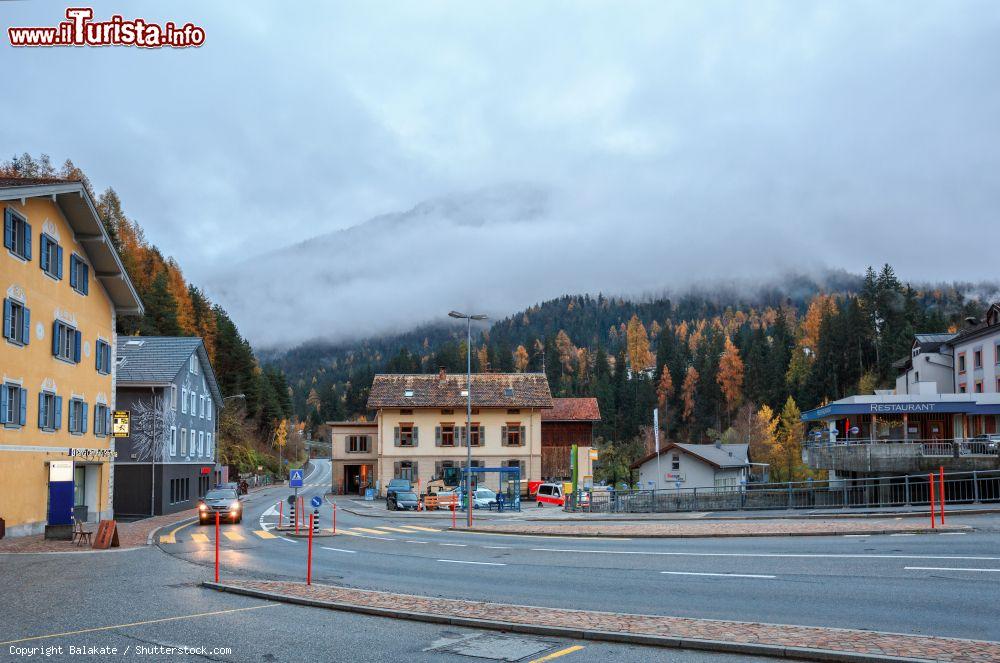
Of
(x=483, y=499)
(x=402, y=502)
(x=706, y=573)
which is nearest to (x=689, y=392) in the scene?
(x=483, y=499)

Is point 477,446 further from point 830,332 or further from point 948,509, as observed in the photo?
point 830,332

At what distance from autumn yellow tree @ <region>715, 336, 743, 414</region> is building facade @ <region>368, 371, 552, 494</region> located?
77474 mm

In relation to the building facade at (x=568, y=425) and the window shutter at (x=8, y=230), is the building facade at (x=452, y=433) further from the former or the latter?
the window shutter at (x=8, y=230)

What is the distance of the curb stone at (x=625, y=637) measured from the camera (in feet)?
29.3

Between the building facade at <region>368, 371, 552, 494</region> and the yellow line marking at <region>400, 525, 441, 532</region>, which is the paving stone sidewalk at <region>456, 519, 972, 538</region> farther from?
the building facade at <region>368, 371, 552, 494</region>

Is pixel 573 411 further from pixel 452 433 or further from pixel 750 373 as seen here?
pixel 750 373

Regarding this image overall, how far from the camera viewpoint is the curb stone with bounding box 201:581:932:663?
8.92 m

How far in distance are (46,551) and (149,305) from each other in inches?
2705

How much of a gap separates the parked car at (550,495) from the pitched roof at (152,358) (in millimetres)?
24297

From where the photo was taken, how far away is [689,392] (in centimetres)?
14675

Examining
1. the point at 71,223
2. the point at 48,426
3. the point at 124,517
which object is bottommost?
the point at 124,517

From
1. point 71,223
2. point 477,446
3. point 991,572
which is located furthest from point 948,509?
point 477,446

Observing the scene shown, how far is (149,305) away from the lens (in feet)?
289

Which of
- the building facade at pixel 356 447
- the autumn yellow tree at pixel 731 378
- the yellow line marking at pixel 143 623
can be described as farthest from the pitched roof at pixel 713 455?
the autumn yellow tree at pixel 731 378
